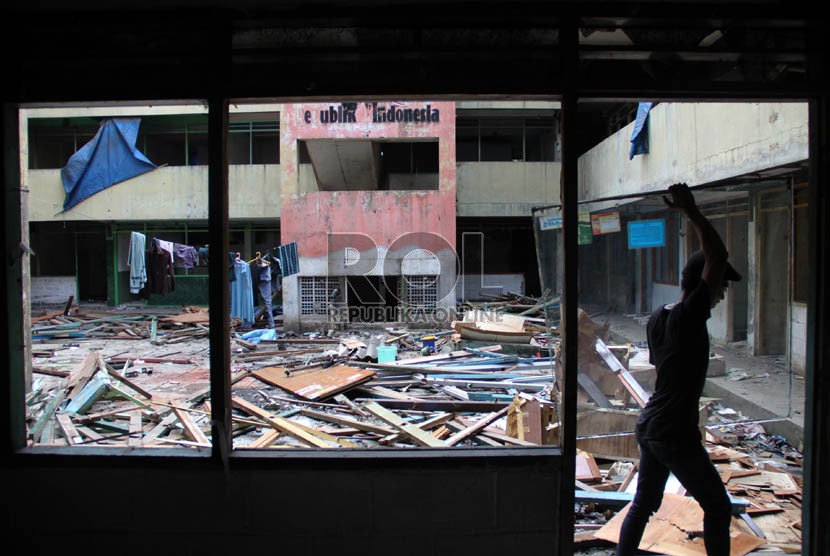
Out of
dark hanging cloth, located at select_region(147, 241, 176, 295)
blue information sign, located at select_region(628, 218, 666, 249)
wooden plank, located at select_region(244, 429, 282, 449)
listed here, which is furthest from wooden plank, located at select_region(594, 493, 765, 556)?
dark hanging cloth, located at select_region(147, 241, 176, 295)

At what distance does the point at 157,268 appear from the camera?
Answer: 1378 cm

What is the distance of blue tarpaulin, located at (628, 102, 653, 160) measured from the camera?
11666 mm

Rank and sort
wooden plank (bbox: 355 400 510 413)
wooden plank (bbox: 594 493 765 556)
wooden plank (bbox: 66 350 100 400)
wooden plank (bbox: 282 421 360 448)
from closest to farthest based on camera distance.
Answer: wooden plank (bbox: 594 493 765 556) < wooden plank (bbox: 282 421 360 448) < wooden plank (bbox: 355 400 510 413) < wooden plank (bbox: 66 350 100 400)

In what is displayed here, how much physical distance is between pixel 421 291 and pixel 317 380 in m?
6.84

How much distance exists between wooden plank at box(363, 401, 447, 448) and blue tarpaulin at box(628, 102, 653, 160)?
9.37m

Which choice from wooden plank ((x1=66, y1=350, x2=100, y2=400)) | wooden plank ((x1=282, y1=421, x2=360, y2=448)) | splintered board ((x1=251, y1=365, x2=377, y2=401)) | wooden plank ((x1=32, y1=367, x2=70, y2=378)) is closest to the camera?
wooden plank ((x1=282, y1=421, x2=360, y2=448))

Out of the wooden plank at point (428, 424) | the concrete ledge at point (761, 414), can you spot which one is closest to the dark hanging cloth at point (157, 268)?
the wooden plank at point (428, 424)

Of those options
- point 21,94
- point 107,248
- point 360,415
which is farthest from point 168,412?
point 107,248

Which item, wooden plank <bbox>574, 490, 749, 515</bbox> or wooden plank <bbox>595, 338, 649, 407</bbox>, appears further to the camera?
wooden plank <bbox>595, 338, 649, 407</bbox>

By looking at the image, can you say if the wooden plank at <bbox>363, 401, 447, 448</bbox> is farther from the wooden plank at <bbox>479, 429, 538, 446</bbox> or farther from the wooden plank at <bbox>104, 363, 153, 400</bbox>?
the wooden plank at <bbox>104, 363, 153, 400</bbox>

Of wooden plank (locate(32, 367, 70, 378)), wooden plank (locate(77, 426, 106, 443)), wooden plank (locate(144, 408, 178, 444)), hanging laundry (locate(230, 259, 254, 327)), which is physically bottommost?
wooden plank (locate(77, 426, 106, 443))

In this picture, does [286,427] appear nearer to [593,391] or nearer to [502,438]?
[502,438]

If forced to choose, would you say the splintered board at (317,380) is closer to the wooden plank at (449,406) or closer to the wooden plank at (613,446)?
the wooden plank at (449,406)

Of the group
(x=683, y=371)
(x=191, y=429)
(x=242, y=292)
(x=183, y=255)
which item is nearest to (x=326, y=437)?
(x=191, y=429)
